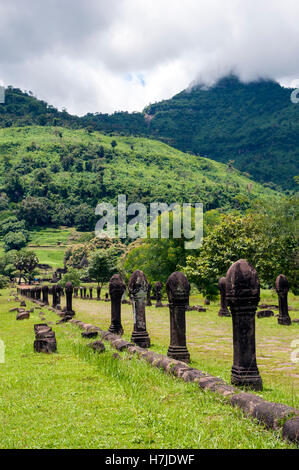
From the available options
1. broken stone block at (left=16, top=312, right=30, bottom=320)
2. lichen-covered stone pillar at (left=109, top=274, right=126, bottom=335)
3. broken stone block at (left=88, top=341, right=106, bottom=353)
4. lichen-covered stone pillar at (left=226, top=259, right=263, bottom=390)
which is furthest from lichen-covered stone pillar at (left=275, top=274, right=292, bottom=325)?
broken stone block at (left=16, top=312, right=30, bottom=320)

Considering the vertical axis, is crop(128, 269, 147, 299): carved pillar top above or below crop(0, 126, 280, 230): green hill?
below

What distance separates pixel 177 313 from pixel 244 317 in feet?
8.48

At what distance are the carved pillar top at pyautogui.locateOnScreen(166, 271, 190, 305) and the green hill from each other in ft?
358

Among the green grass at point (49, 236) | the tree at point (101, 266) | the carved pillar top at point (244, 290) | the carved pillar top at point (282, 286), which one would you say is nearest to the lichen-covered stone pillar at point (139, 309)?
the carved pillar top at point (244, 290)

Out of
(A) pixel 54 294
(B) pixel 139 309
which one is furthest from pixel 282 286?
(A) pixel 54 294

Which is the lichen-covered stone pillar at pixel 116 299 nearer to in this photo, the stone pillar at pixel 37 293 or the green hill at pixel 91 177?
the stone pillar at pixel 37 293

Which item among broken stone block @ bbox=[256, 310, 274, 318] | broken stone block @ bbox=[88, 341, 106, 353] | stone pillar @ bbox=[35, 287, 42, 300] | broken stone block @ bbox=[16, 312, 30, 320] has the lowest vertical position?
stone pillar @ bbox=[35, 287, 42, 300]

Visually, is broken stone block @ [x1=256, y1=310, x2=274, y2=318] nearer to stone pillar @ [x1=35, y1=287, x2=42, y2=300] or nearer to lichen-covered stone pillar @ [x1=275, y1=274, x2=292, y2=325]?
lichen-covered stone pillar @ [x1=275, y1=274, x2=292, y2=325]

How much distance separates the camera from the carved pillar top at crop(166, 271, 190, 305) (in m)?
8.80

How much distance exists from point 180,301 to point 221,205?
118764 mm

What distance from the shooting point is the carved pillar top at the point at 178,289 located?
880cm

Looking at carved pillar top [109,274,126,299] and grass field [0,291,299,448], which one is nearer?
grass field [0,291,299,448]
